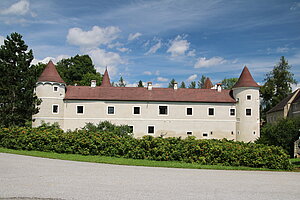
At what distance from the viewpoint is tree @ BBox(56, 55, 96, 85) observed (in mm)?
52456

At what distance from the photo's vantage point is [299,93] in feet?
139

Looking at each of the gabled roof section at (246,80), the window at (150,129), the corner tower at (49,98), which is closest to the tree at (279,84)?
the gabled roof section at (246,80)

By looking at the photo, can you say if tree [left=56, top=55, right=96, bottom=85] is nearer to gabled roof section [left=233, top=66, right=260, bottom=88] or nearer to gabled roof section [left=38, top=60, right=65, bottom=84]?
gabled roof section [left=38, top=60, right=65, bottom=84]

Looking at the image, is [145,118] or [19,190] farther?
[145,118]

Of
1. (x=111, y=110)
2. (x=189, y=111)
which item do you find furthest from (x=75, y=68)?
(x=189, y=111)

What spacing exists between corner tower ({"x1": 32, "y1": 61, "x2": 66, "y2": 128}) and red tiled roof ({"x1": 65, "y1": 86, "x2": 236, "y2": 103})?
1414 mm

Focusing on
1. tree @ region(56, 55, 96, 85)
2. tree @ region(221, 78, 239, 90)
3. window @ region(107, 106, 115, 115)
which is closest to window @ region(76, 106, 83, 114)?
window @ region(107, 106, 115, 115)

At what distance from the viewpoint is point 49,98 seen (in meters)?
31.5

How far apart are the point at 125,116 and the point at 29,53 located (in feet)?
43.7

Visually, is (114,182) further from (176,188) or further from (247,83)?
(247,83)

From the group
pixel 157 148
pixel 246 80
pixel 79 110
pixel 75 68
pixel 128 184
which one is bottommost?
pixel 128 184

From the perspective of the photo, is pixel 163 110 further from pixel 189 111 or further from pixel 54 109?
pixel 54 109

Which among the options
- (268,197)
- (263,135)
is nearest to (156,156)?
(268,197)

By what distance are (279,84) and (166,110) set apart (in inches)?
1126
